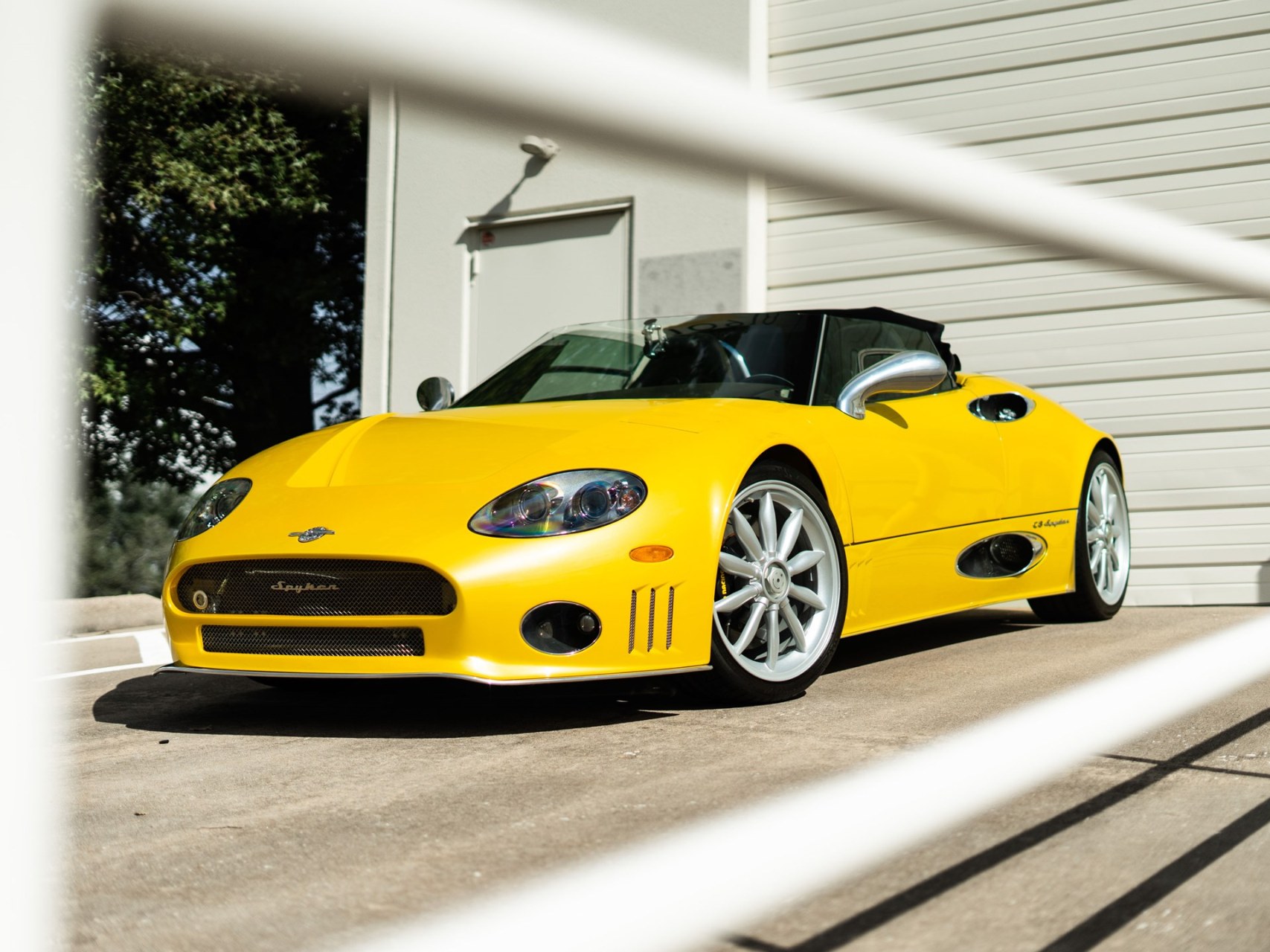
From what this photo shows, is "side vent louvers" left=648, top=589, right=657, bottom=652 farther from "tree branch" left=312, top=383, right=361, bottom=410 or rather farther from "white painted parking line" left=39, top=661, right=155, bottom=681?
"tree branch" left=312, top=383, right=361, bottom=410

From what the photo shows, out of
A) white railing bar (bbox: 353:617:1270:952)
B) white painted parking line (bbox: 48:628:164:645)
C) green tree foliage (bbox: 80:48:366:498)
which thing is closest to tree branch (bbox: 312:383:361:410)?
green tree foliage (bbox: 80:48:366:498)

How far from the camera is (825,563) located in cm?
382

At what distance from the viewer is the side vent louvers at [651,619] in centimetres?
322

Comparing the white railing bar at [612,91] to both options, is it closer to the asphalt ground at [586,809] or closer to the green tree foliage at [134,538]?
the asphalt ground at [586,809]

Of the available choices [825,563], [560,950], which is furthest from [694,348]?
[560,950]

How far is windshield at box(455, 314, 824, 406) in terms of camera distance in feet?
13.9

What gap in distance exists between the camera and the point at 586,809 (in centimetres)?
235

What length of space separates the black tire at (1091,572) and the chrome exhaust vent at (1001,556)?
401 mm

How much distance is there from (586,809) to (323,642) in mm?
1141

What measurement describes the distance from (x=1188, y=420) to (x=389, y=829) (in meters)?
6.48

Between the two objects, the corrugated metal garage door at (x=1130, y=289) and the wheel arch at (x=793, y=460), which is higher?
the corrugated metal garage door at (x=1130, y=289)

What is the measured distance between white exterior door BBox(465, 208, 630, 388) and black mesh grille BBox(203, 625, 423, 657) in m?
6.12

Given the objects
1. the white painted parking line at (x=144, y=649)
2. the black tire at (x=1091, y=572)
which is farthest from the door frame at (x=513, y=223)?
the black tire at (x=1091, y=572)

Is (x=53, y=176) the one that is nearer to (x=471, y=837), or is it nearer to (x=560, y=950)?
(x=560, y=950)
